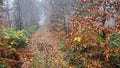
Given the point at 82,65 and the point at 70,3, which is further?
the point at 70,3

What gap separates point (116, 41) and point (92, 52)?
902 mm

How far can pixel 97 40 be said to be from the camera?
6898mm

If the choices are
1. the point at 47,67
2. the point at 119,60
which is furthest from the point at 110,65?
the point at 47,67

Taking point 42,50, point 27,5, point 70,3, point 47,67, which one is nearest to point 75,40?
point 47,67

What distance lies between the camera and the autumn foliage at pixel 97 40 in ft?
22.1

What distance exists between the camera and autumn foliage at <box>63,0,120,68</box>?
674 cm

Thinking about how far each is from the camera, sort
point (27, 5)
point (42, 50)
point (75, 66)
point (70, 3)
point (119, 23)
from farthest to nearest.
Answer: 1. point (27, 5)
2. point (70, 3)
3. point (42, 50)
4. point (75, 66)
5. point (119, 23)

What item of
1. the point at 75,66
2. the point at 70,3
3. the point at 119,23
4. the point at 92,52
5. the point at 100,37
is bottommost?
the point at 75,66

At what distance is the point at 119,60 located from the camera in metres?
6.88

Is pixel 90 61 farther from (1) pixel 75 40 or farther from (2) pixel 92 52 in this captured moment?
(1) pixel 75 40

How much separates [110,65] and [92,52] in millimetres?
750

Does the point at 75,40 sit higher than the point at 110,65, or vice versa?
the point at 75,40

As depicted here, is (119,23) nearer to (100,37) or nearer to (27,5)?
(100,37)

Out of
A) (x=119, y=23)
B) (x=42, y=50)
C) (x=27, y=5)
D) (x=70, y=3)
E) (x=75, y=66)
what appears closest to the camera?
(x=119, y=23)
